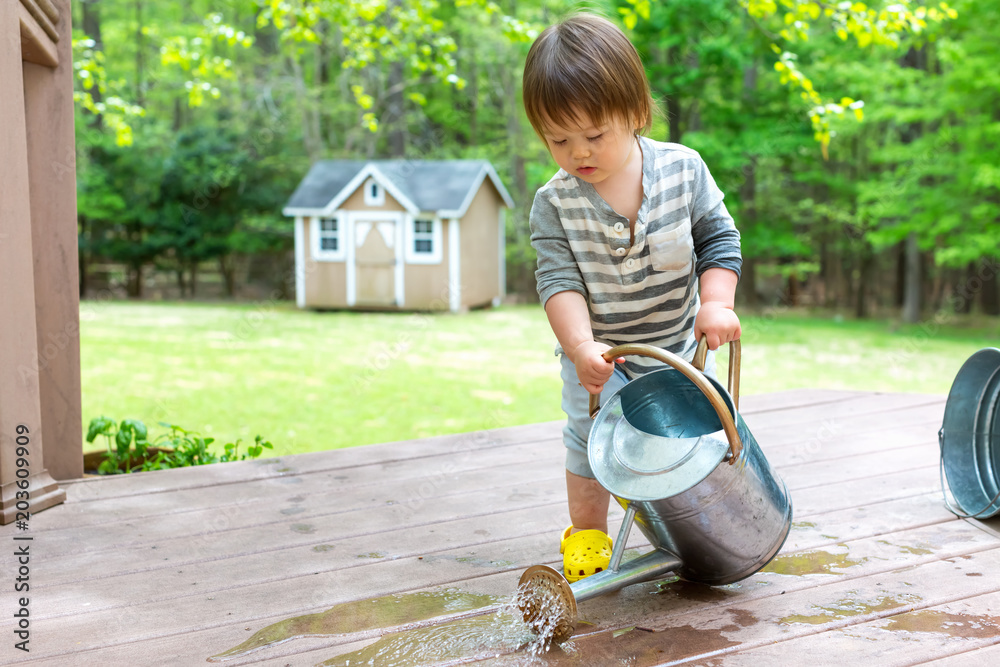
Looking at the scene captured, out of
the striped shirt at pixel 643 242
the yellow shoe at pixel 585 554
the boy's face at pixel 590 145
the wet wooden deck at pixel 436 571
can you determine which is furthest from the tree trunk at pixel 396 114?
the yellow shoe at pixel 585 554

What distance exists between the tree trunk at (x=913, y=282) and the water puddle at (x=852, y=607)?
12709 mm

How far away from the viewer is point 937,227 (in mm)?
11219

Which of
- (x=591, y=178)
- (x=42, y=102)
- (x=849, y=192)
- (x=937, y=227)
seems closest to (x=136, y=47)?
(x=849, y=192)

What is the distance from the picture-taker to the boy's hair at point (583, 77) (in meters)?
1.74

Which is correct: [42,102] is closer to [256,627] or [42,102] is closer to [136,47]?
[256,627]

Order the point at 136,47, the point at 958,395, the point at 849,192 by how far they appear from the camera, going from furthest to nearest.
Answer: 1. the point at 136,47
2. the point at 849,192
3. the point at 958,395

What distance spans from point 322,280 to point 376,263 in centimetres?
109

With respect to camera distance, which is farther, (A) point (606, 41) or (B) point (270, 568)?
(B) point (270, 568)

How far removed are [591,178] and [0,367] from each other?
166cm

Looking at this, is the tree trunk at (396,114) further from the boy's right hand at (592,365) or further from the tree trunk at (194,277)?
the boy's right hand at (592,365)

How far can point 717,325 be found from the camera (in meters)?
1.77

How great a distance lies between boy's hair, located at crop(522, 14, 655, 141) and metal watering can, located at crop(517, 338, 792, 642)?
510 mm

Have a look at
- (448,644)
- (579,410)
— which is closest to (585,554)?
(579,410)

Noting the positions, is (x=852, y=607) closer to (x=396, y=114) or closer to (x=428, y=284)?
(x=428, y=284)
